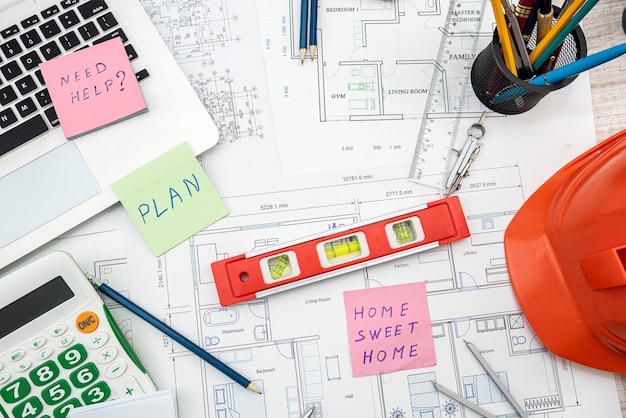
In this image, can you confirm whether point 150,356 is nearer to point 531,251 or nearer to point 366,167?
point 366,167

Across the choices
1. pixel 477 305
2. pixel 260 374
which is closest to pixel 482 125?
pixel 477 305

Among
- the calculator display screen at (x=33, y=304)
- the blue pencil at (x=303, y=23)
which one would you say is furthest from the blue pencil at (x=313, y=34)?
the calculator display screen at (x=33, y=304)

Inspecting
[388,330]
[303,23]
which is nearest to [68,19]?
[303,23]

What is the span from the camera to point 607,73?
61 centimetres

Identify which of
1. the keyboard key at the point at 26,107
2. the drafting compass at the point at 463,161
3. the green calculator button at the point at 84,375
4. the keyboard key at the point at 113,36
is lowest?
the green calculator button at the point at 84,375

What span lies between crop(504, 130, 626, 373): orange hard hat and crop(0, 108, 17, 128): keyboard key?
51cm

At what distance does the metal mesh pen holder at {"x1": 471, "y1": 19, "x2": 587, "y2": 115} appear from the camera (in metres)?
0.52

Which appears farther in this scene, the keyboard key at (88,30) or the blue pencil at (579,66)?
the keyboard key at (88,30)

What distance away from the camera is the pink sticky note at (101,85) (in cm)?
55

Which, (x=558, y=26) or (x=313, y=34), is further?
(x=313, y=34)

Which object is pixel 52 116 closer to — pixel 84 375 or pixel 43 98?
pixel 43 98

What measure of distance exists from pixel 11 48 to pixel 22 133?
0.28 ft

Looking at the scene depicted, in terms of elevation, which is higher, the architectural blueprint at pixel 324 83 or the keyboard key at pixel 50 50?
the keyboard key at pixel 50 50

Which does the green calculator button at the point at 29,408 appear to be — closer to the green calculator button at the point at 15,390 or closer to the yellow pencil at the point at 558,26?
the green calculator button at the point at 15,390
